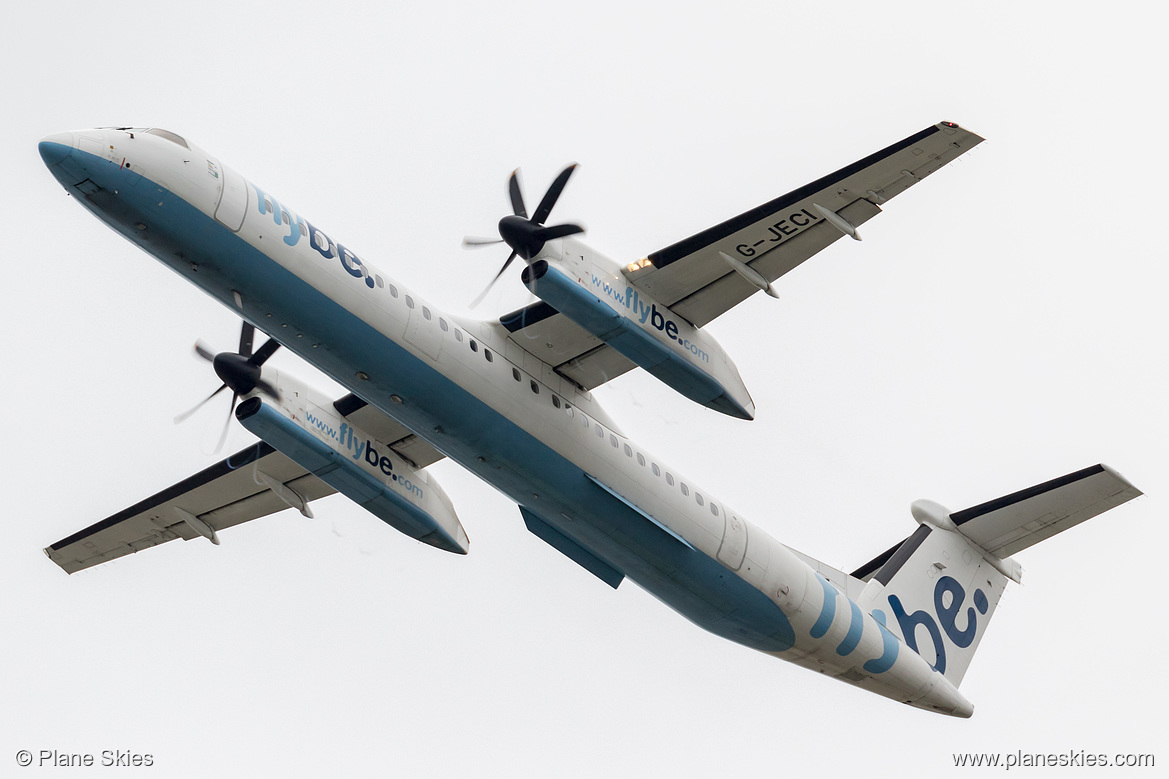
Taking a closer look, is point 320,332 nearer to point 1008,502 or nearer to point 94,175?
point 94,175

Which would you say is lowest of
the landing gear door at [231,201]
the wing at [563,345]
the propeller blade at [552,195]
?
the landing gear door at [231,201]

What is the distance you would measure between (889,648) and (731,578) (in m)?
3.47

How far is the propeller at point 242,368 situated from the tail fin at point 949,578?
37.1 feet

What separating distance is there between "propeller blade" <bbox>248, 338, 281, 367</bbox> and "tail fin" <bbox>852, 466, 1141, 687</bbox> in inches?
445

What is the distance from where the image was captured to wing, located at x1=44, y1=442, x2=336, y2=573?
23672 millimetres

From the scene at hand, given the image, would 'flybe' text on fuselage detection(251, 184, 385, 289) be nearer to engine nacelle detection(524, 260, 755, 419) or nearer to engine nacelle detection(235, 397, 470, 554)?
engine nacelle detection(524, 260, 755, 419)

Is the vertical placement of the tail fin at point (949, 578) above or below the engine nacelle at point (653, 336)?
above

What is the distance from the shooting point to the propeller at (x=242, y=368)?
20344 mm

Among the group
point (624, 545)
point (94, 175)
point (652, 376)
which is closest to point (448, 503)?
point (624, 545)

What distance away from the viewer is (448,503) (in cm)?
2316

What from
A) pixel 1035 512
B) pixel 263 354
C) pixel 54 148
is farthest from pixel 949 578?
pixel 54 148

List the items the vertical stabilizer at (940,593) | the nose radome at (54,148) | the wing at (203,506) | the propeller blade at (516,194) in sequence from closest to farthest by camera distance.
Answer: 1. the nose radome at (54,148)
2. the propeller blade at (516,194)
3. the wing at (203,506)
4. the vertical stabilizer at (940,593)

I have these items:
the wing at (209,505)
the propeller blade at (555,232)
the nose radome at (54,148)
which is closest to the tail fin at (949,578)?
the wing at (209,505)

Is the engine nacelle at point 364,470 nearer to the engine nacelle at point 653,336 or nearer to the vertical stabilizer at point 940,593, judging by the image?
the engine nacelle at point 653,336
